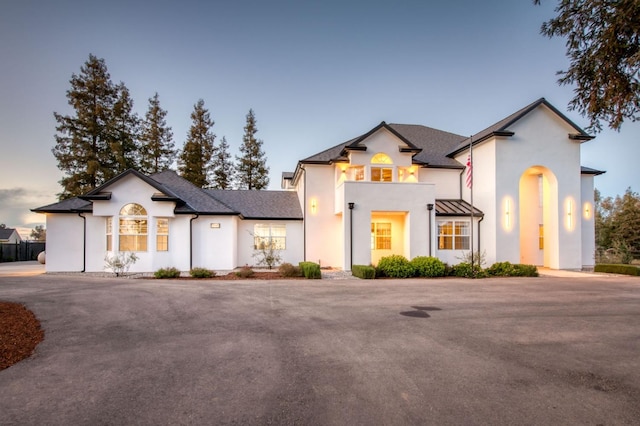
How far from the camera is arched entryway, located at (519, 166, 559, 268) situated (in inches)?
800

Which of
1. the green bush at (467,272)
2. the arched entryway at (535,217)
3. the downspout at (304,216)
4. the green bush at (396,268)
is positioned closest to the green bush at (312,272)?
the green bush at (396,268)

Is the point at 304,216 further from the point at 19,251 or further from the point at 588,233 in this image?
the point at 19,251

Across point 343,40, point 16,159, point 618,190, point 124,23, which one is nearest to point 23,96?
point 16,159

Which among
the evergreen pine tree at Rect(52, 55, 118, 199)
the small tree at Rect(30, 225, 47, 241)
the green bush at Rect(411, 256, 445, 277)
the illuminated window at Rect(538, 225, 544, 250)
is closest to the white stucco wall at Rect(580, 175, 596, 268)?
the illuminated window at Rect(538, 225, 544, 250)

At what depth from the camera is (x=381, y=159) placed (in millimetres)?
19766

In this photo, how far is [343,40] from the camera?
67.7ft

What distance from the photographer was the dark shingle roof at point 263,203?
20.8 meters

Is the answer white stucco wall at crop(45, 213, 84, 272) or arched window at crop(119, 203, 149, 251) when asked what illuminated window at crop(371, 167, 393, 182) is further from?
white stucco wall at crop(45, 213, 84, 272)

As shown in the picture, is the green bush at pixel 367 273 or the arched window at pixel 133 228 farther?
the arched window at pixel 133 228

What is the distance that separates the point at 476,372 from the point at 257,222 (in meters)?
17.6

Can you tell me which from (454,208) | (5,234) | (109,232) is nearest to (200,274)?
(109,232)

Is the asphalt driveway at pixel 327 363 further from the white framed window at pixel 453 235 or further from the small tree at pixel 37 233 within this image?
the small tree at pixel 37 233

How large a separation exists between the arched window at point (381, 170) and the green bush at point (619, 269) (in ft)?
43.2

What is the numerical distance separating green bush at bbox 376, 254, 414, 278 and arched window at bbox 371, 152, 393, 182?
19.0 feet
